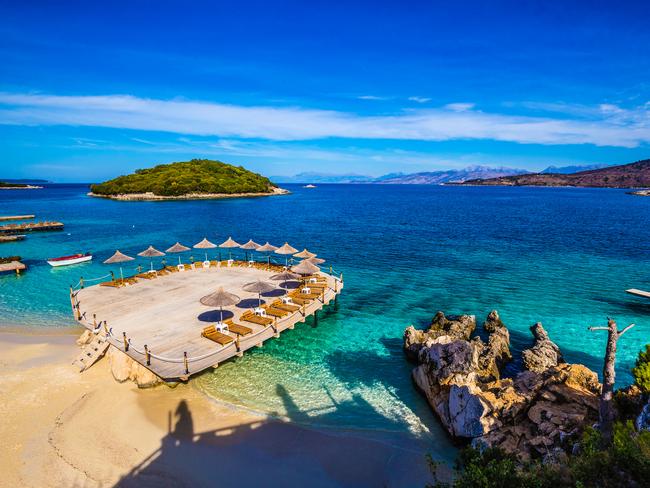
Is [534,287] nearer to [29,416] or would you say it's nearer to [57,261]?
[29,416]

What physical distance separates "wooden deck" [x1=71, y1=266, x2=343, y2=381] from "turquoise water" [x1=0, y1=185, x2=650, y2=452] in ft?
6.14

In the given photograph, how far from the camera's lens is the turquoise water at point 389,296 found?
19.1 m

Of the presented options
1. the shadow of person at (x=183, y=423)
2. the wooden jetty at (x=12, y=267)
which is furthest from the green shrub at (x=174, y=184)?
the shadow of person at (x=183, y=423)

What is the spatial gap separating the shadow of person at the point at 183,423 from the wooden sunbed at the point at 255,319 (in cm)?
644

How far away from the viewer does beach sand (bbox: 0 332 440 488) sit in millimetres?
13664

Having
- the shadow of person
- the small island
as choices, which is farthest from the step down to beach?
the small island

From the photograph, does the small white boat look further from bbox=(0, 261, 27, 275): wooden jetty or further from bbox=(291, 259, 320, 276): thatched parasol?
bbox=(291, 259, 320, 276): thatched parasol

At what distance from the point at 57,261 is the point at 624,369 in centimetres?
5678

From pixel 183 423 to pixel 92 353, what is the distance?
836cm

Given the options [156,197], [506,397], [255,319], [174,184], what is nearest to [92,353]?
[255,319]

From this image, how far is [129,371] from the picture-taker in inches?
762

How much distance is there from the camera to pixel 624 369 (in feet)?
70.7

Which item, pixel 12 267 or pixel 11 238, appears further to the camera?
pixel 11 238

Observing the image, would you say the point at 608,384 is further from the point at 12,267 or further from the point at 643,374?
the point at 12,267
